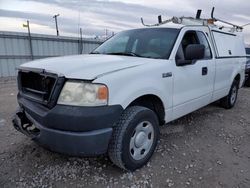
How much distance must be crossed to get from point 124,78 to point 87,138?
29.3 inches

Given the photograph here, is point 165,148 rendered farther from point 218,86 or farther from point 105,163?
point 218,86

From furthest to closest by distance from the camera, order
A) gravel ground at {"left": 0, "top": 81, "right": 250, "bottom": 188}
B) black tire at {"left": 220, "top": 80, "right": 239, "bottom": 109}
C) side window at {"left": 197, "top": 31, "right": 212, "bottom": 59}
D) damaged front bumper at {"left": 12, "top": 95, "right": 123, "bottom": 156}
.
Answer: black tire at {"left": 220, "top": 80, "right": 239, "bottom": 109} → side window at {"left": 197, "top": 31, "right": 212, "bottom": 59} → gravel ground at {"left": 0, "top": 81, "right": 250, "bottom": 188} → damaged front bumper at {"left": 12, "top": 95, "right": 123, "bottom": 156}

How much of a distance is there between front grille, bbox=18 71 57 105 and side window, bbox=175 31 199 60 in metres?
1.82

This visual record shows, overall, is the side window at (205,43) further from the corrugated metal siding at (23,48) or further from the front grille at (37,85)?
the corrugated metal siding at (23,48)

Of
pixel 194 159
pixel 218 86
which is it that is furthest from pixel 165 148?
pixel 218 86

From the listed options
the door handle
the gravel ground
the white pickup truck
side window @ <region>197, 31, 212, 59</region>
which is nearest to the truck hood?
the white pickup truck

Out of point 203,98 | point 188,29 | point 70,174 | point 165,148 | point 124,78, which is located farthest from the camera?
point 203,98

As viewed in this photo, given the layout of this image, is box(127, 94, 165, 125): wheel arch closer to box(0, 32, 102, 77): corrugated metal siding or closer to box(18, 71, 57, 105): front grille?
box(18, 71, 57, 105): front grille

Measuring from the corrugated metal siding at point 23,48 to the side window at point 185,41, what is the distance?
878 cm

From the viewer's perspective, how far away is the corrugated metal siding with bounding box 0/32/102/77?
1099 centimetres

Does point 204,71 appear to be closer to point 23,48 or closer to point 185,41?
point 185,41

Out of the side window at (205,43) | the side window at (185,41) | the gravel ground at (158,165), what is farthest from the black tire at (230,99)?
the side window at (185,41)

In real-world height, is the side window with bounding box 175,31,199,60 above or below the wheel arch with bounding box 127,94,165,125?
above

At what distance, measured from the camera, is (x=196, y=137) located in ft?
13.2
